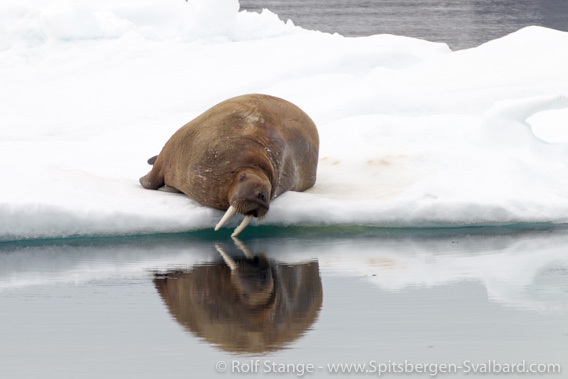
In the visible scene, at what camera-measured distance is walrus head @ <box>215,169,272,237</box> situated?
18.5ft

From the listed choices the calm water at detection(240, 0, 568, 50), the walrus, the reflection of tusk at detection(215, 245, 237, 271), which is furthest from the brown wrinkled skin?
the calm water at detection(240, 0, 568, 50)

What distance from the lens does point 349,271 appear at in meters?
4.70

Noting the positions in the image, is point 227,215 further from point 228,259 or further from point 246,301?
point 246,301

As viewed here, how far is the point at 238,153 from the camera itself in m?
Answer: 6.26

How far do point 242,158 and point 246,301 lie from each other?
7.71 ft

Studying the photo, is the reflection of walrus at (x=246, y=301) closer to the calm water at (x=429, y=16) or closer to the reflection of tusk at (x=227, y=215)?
the reflection of tusk at (x=227, y=215)

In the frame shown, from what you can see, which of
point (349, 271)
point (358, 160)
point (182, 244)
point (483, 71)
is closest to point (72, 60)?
point (483, 71)

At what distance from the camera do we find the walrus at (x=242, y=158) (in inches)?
230

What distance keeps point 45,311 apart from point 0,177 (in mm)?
2660

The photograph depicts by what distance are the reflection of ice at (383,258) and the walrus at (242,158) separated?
0.38 m

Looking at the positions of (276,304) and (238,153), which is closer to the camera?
(276,304)

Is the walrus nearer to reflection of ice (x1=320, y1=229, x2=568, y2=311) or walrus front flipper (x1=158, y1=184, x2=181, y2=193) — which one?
walrus front flipper (x1=158, y1=184, x2=181, y2=193)

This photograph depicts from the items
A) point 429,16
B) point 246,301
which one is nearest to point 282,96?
point 246,301

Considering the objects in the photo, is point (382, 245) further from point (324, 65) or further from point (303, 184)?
point (324, 65)
